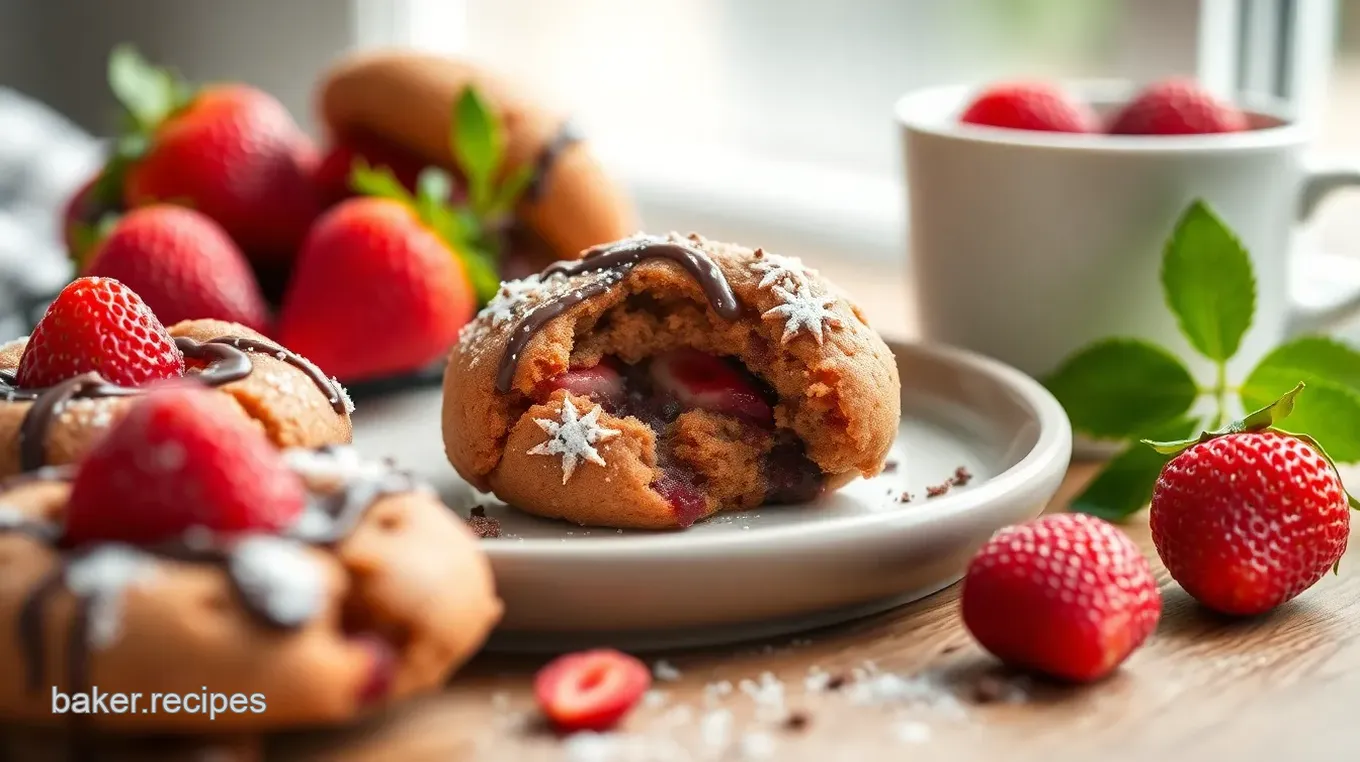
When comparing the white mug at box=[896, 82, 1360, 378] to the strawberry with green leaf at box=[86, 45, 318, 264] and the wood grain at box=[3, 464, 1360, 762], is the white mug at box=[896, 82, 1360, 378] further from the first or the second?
the strawberry with green leaf at box=[86, 45, 318, 264]

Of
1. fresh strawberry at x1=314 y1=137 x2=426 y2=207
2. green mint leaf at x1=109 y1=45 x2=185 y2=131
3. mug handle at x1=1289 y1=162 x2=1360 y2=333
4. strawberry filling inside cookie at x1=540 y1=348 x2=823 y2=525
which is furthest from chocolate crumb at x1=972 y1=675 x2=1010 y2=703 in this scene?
green mint leaf at x1=109 y1=45 x2=185 y2=131

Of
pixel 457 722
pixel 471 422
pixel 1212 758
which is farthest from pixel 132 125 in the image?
pixel 1212 758

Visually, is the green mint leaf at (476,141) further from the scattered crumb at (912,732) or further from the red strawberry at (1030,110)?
the scattered crumb at (912,732)

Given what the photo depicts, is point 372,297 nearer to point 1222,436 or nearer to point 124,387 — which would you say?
point 124,387

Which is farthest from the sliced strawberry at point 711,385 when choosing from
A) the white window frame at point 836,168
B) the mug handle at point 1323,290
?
the white window frame at point 836,168

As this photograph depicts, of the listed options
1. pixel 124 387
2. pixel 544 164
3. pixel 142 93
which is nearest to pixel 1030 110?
pixel 544 164
